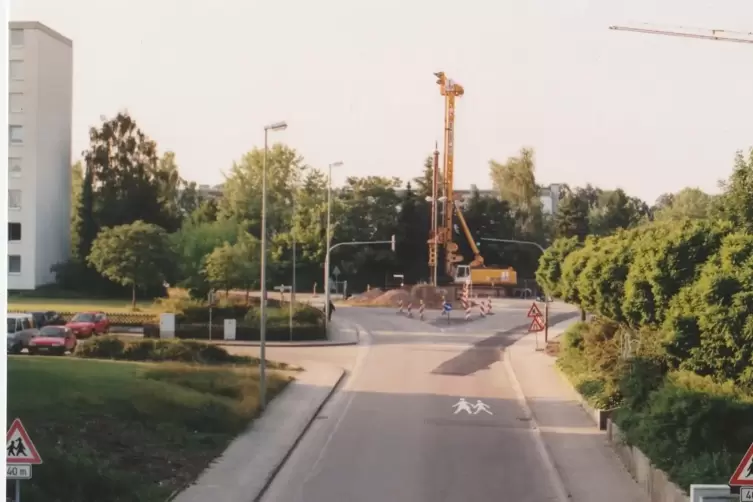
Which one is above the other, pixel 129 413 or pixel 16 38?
pixel 16 38

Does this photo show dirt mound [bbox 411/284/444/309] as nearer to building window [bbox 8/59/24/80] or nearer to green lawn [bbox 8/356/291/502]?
green lawn [bbox 8/356/291/502]

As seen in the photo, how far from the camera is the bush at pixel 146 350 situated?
11016 mm

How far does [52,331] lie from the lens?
10.5 meters

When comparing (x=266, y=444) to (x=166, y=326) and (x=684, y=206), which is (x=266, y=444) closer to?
(x=166, y=326)

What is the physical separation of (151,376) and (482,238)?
167 inches

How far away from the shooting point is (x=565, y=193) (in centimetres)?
1056

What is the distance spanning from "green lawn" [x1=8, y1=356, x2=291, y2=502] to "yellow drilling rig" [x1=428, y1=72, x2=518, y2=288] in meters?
3.20

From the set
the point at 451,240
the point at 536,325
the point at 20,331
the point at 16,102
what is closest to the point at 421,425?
the point at 451,240

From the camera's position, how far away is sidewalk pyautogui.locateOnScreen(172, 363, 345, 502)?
9.21 meters

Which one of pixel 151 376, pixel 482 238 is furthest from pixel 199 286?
pixel 482 238

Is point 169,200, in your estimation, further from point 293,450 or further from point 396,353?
point 396,353

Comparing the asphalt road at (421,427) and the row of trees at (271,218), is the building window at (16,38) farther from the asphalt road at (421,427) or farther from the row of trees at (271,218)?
the asphalt road at (421,427)

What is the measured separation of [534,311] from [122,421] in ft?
19.1

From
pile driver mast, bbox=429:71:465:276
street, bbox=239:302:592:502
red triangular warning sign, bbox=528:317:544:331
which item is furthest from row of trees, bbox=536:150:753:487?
pile driver mast, bbox=429:71:465:276
